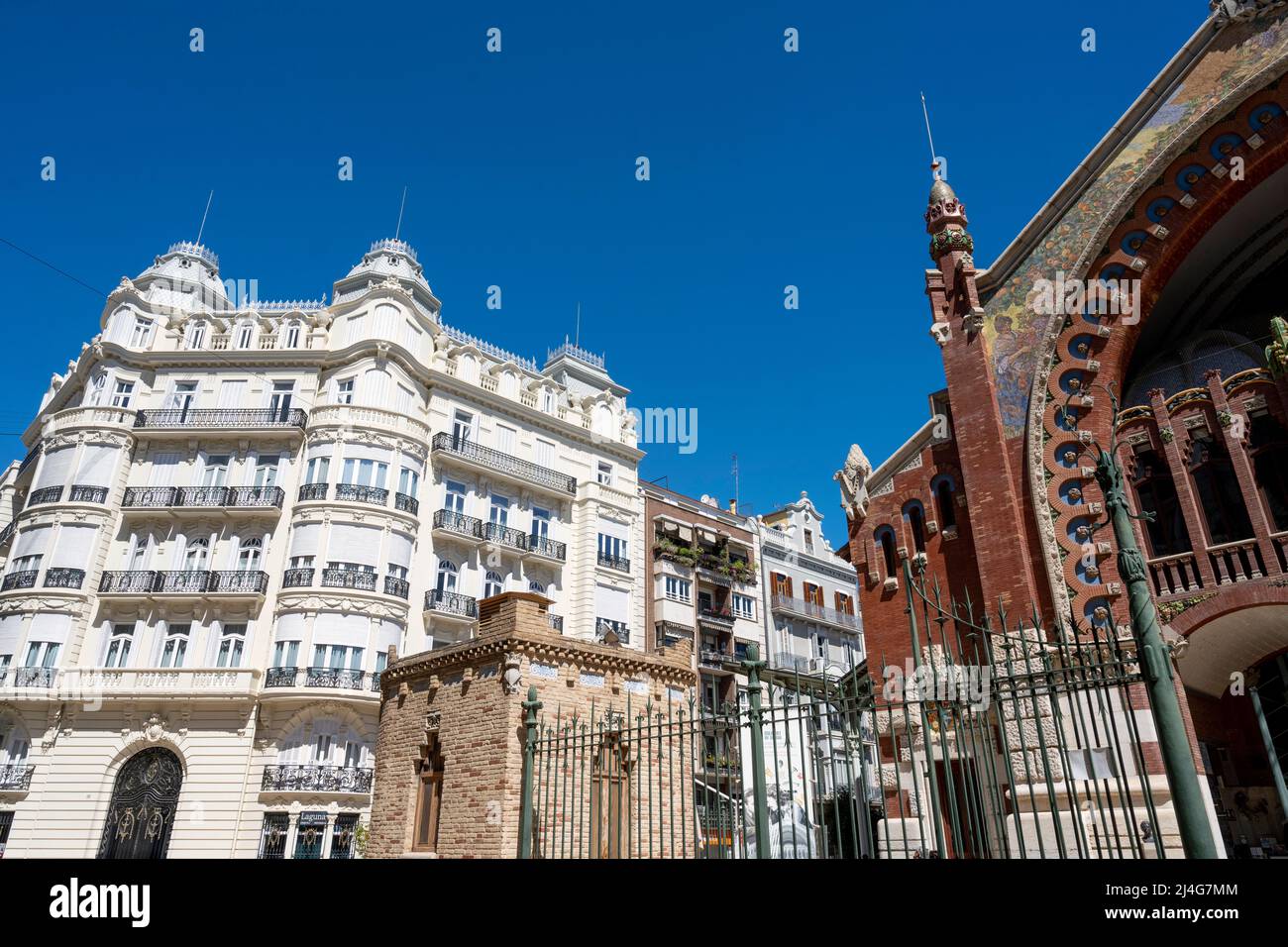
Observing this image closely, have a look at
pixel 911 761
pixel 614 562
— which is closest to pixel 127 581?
pixel 614 562

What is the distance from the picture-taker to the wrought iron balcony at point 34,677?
27.2 m

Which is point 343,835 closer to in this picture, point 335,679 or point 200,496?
point 335,679

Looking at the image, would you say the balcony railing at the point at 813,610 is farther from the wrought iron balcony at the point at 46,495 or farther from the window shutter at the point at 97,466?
the wrought iron balcony at the point at 46,495

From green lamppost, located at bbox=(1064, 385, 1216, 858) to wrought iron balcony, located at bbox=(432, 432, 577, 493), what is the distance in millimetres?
29213

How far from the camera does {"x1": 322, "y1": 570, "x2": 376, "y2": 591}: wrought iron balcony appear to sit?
28.7m

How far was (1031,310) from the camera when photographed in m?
16.7

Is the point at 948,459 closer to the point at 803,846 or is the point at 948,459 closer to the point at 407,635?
the point at 803,846

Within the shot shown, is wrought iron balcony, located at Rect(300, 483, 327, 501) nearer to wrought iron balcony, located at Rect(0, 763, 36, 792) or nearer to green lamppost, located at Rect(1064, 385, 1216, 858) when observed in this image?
wrought iron balcony, located at Rect(0, 763, 36, 792)

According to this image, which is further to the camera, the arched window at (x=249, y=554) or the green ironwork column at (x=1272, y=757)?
the arched window at (x=249, y=554)

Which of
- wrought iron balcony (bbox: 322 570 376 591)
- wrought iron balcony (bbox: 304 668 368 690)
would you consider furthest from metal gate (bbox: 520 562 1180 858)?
wrought iron balcony (bbox: 322 570 376 591)

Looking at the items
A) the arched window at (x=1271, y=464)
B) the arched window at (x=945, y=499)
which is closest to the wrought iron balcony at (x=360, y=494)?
the arched window at (x=945, y=499)

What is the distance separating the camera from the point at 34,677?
27.3m

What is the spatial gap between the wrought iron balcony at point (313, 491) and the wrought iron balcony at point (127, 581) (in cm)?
586
